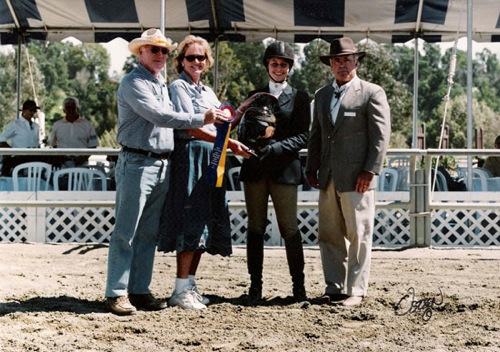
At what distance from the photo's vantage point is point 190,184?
5.40m

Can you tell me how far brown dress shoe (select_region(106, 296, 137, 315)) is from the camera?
5270 mm

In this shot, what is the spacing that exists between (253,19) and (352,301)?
8191 millimetres

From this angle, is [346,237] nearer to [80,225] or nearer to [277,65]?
[277,65]

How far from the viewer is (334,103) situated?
569cm

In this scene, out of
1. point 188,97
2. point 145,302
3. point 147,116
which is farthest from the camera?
point 145,302

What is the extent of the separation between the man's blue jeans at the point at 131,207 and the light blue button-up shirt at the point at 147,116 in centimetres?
10

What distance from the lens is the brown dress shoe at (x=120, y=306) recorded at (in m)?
5.27

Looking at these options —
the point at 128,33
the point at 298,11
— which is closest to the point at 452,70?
the point at 298,11

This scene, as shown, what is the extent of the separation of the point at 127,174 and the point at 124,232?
35cm

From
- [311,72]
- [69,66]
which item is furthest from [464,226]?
[69,66]

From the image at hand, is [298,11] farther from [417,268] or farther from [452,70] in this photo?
[417,268]

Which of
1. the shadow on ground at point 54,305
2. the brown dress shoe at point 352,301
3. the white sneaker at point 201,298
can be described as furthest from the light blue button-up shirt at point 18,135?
the brown dress shoe at point 352,301

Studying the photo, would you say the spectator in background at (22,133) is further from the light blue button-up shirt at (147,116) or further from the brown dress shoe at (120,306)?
the brown dress shoe at (120,306)
